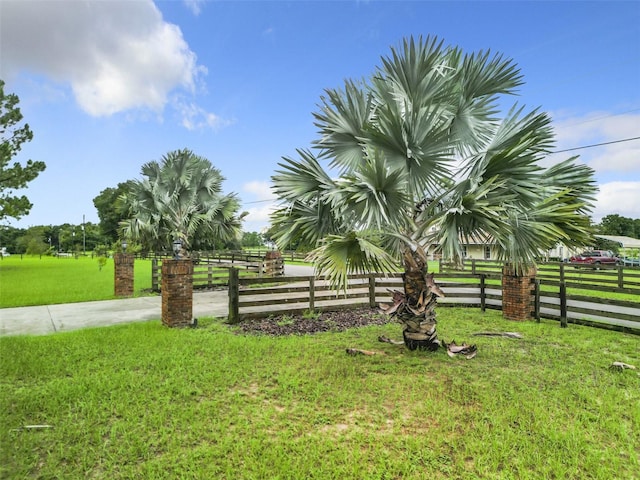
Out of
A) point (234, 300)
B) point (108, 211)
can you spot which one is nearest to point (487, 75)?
point (234, 300)

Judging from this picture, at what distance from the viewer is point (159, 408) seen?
11.2ft

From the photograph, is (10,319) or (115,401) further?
(10,319)

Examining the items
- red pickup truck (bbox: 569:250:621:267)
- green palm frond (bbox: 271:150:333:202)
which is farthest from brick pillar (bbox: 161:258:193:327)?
red pickup truck (bbox: 569:250:621:267)

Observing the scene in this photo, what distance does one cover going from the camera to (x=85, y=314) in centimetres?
820

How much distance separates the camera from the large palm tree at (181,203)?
16.2 meters

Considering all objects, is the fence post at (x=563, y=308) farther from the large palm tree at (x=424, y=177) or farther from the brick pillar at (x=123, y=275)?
the brick pillar at (x=123, y=275)

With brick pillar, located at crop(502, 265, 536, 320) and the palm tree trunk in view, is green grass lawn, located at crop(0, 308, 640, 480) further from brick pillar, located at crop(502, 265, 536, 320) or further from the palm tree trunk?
brick pillar, located at crop(502, 265, 536, 320)

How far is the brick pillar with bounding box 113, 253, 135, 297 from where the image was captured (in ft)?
36.9

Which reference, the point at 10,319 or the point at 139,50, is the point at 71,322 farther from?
the point at 139,50

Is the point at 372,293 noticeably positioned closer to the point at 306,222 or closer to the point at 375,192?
the point at 306,222

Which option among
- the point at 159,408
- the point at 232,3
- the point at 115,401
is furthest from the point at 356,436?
the point at 232,3

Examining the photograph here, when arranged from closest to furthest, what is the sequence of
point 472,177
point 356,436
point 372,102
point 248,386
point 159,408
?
point 356,436, point 159,408, point 248,386, point 472,177, point 372,102

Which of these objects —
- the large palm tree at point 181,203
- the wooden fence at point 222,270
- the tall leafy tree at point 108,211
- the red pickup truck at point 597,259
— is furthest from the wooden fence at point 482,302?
the tall leafy tree at point 108,211

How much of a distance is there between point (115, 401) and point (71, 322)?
4994mm
